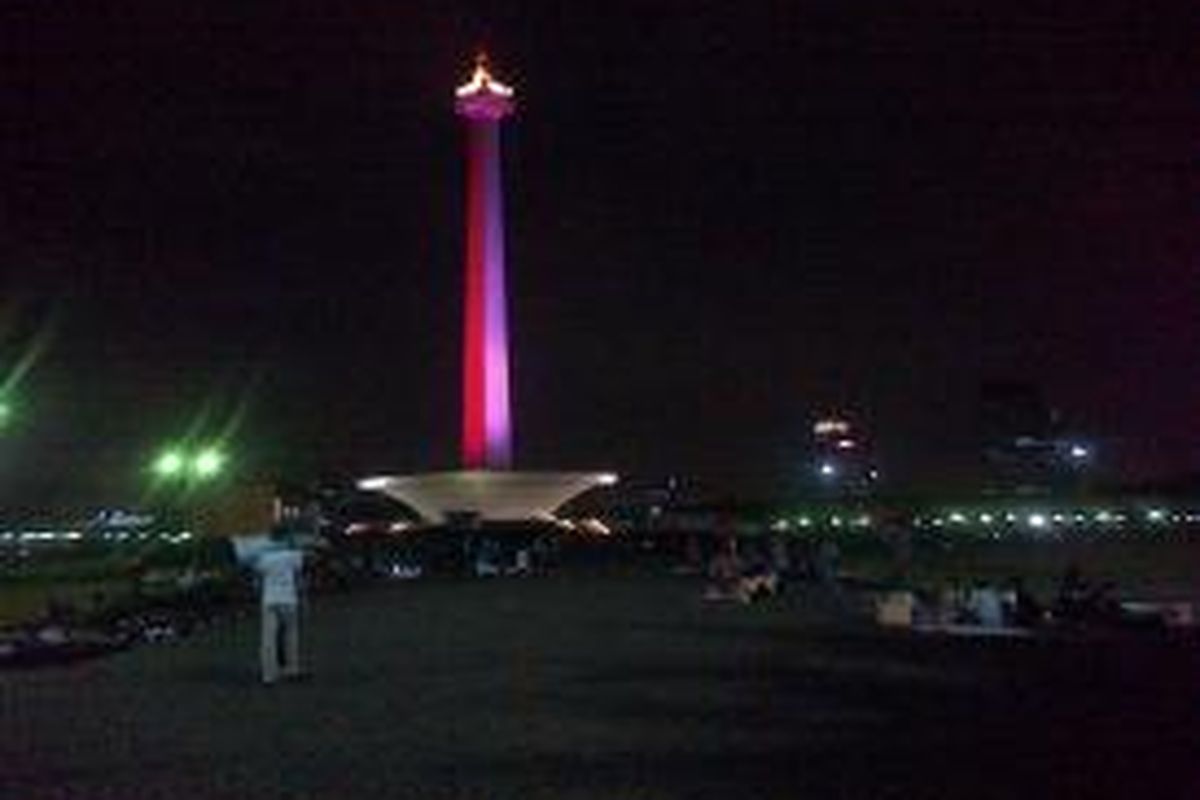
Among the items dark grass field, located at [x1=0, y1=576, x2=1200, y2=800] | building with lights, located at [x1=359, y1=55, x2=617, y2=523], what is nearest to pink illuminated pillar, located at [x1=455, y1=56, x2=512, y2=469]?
building with lights, located at [x1=359, y1=55, x2=617, y2=523]

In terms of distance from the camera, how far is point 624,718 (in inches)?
778

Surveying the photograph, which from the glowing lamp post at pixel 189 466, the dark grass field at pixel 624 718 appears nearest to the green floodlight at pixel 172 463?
the glowing lamp post at pixel 189 466

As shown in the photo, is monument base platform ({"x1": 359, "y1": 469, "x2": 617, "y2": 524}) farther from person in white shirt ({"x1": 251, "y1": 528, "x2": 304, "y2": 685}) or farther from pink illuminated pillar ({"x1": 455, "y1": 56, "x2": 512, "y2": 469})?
Result: person in white shirt ({"x1": 251, "y1": 528, "x2": 304, "y2": 685})

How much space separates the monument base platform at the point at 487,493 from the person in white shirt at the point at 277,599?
7226 cm

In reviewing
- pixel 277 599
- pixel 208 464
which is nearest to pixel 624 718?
pixel 277 599

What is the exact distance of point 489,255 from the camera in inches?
4035

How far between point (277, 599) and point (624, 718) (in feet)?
20.8

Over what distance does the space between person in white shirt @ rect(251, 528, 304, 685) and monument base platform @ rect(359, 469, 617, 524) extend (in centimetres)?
7226

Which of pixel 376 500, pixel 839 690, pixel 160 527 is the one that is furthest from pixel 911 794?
pixel 376 500

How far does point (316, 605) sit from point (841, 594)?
1161 cm

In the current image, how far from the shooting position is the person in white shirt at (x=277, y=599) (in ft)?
79.6

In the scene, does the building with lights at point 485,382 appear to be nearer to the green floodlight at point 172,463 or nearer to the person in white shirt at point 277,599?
the green floodlight at point 172,463

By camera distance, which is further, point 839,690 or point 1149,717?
point 839,690

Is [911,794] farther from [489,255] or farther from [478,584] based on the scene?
[489,255]
